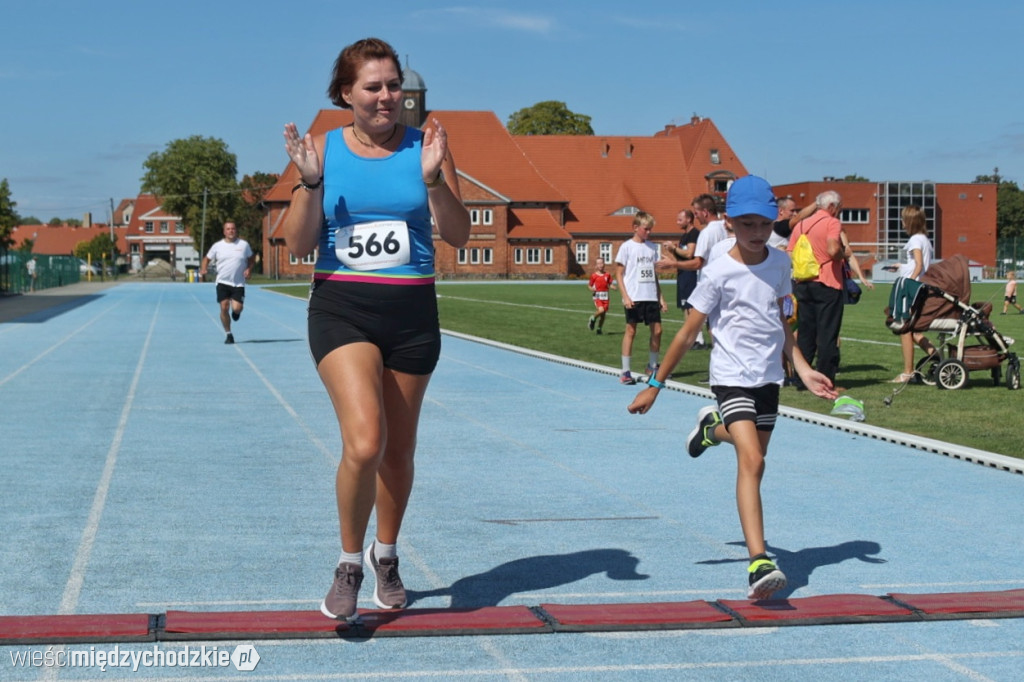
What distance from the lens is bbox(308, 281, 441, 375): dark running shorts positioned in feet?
16.1

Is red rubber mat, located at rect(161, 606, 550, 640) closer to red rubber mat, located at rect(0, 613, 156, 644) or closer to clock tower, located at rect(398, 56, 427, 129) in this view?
red rubber mat, located at rect(0, 613, 156, 644)

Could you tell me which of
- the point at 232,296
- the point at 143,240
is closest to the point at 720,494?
the point at 232,296

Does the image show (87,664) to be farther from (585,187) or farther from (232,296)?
(585,187)

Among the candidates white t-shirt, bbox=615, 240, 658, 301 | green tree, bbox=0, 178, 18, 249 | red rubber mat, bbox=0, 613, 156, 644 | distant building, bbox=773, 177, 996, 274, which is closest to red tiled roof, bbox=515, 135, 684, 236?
distant building, bbox=773, 177, 996, 274

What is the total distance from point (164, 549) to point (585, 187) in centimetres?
10253

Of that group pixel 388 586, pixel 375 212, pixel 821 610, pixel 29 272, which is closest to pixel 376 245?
pixel 375 212

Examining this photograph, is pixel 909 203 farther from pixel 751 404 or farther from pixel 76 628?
pixel 76 628

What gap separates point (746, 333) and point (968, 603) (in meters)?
1.46

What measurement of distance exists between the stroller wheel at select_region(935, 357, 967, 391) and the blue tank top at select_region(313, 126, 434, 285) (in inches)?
416

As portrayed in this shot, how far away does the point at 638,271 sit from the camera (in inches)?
619

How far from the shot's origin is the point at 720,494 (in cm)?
798

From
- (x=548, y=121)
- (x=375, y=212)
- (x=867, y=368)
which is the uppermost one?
(x=548, y=121)

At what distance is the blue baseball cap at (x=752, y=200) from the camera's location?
5684 millimetres

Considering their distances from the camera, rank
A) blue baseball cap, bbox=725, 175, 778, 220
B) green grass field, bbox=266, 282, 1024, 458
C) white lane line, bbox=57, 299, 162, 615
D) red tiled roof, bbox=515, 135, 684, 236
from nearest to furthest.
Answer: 1. white lane line, bbox=57, 299, 162, 615
2. blue baseball cap, bbox=725, 175, 778, 220
3. green grass field, bbox=266, 282, 1024, 458
4. red tiled roof, bbox=515, 135, 684, 236
